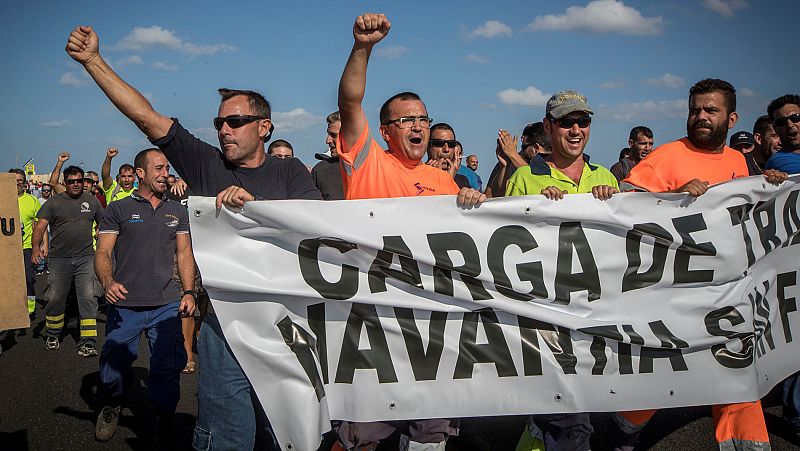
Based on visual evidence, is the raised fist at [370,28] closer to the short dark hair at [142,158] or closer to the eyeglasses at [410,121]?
the eyeglasses at [410,121]

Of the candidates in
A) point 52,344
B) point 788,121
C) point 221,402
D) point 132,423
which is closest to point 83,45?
point 221,402

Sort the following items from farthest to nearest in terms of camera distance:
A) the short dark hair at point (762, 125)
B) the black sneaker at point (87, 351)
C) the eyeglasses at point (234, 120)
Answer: the black sneaker at point (87, 351), the short dark hair at point (762, 125), the eyeglasses at point (234, 120)

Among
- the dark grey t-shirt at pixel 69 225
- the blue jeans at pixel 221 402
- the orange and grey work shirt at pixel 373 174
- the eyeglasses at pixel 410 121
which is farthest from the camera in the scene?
the dark grey t-shirt at pixel 69 225

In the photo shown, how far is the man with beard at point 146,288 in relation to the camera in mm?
5051

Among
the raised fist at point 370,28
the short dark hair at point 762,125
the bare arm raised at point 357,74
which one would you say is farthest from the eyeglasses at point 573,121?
the short dark hair at point 762,125

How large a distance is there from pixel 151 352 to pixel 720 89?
433 centimetres

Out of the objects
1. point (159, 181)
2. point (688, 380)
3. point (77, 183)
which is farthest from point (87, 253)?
point (688, 380)

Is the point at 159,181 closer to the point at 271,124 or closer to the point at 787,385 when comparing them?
the point at 271,124

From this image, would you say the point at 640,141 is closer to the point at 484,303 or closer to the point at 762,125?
the point at 762,125

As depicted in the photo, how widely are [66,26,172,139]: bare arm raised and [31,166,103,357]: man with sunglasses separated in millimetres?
6059

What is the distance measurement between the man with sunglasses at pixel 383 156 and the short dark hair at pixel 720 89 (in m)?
1.57

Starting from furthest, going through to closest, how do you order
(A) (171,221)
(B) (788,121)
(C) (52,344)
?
1. (C) (52,344)
2. (A) (171,221)
3. (B) (788,121)

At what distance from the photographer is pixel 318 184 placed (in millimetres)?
5859

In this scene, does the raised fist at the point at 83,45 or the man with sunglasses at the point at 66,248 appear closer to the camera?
the raised fist at the point at 83,45
